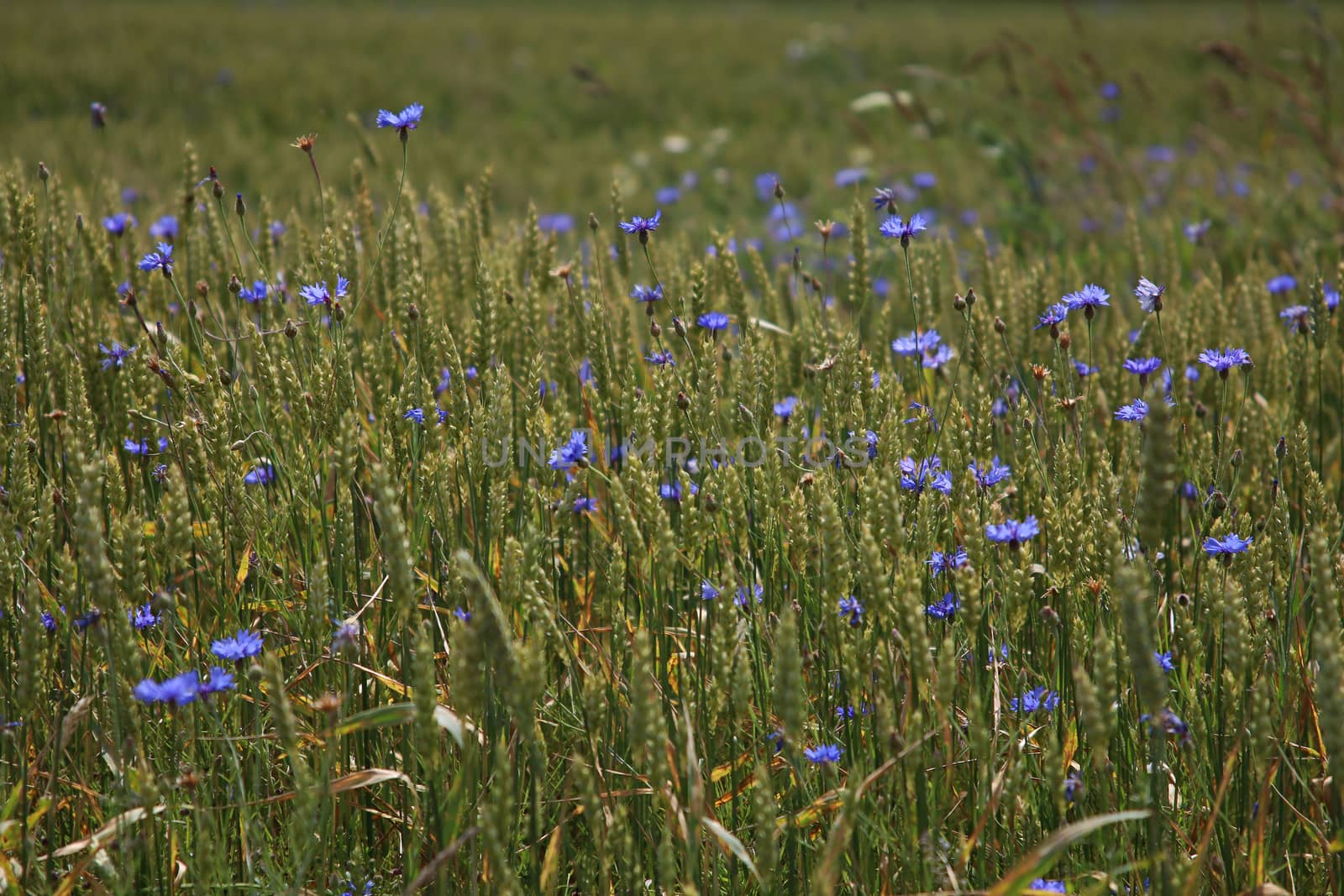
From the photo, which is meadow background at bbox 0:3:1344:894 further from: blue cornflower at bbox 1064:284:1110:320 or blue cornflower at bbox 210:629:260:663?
blue cornflower at bbox 1064:284:1110:320

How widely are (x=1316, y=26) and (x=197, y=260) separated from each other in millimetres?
4347

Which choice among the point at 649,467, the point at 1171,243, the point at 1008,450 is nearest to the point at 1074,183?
the point at 1171,243

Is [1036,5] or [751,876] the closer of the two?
[751,876]

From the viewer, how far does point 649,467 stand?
1.91 metres

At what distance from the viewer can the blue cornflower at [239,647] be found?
5.73ft

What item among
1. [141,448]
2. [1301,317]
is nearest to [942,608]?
[1301,317]

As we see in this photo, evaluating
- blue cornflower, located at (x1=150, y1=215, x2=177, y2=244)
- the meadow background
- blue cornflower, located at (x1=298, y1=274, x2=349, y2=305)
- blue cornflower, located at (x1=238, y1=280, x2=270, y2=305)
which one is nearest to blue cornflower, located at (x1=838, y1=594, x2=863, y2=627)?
the meadow background

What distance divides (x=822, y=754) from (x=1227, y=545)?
798 millimetres

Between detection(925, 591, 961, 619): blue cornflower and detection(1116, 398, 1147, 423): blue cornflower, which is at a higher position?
detection(1116, 398, 1147, 423): blue cornflower

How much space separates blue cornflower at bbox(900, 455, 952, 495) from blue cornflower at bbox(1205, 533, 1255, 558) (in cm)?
45

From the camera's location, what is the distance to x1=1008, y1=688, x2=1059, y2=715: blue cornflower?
5.84ft

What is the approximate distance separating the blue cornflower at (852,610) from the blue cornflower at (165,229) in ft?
8.72

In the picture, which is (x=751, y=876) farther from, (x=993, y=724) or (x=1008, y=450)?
(x=1008, y=450)

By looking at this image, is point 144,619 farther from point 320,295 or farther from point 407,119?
point 407,119
